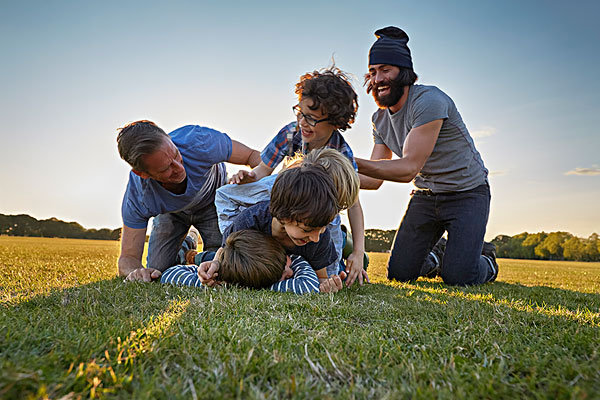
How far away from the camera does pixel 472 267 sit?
500 centimetres

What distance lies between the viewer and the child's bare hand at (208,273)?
3.25 metres

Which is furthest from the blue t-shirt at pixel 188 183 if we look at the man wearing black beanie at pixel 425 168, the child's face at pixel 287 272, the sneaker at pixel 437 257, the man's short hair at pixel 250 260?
the sneaker at pixel 437 257

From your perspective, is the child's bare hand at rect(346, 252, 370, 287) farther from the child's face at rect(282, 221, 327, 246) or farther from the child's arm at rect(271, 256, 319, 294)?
the child's face at rect(282, 221, 327, 246)

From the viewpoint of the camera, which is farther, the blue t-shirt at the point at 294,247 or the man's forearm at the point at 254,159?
the man's forearm at the point at 254,159

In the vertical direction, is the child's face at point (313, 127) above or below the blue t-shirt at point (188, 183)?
above

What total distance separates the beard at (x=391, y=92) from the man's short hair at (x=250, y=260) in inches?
93.7

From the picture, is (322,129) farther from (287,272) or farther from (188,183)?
(188,183)

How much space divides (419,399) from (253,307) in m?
1.31

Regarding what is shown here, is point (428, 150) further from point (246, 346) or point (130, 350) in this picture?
point (130, 350)

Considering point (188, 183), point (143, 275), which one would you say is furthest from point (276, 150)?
point (143, 275)

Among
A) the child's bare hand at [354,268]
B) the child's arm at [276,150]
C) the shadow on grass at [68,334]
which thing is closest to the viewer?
the shadow on grass at [68,334]

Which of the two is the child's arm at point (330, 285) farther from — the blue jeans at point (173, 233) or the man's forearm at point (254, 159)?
the blue jeans at point (173, 233)

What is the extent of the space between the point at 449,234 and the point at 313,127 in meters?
2.39

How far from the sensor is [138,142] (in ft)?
A: 12.5
